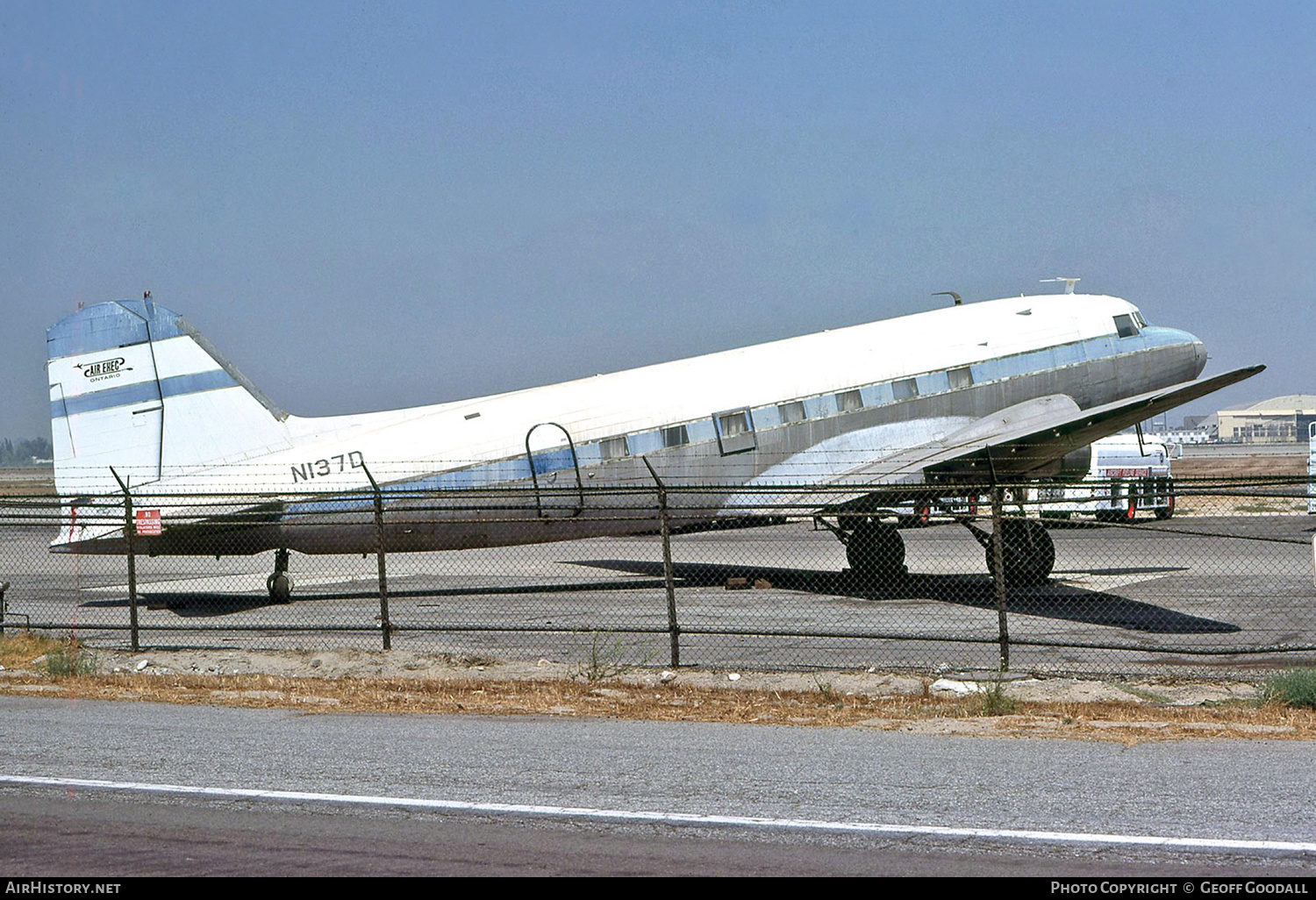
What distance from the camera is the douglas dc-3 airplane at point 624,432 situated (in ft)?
69.2

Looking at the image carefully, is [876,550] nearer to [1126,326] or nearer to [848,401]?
[848,401]

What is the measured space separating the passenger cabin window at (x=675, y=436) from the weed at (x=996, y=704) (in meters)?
10.7

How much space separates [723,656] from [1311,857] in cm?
977

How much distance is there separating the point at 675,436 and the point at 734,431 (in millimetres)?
1132

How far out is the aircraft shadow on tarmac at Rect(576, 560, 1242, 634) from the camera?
17.8 metres

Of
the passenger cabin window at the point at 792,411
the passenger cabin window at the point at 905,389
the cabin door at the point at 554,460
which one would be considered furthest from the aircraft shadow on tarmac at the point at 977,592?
the cabin door at the point at 554,460

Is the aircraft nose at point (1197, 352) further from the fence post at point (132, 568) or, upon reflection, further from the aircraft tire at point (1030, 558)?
the fence post at point (132, 568)

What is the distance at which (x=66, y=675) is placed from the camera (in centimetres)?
1508

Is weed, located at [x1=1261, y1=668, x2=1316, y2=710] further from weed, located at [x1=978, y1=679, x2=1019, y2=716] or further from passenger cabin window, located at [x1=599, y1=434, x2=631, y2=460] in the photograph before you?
passenger cabin window, located at [x1=599, y1=434, x2=631, y2=460]

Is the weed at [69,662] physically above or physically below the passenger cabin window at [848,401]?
below

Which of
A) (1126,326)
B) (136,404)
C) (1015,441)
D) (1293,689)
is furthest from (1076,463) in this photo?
(136,404)

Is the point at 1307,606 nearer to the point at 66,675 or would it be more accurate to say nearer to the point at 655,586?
the point at 655,586

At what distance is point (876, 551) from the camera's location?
73.7 feet

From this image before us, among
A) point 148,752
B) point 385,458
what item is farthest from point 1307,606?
point 148,752
